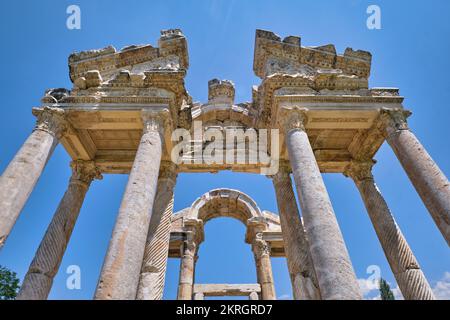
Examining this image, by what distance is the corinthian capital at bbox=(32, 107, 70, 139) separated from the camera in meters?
9.39

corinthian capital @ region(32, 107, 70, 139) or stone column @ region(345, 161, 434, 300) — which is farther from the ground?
corinthian capital @ region(32, 107, 70, 139)

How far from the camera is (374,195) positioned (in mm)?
11500

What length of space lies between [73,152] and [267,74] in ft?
28.7

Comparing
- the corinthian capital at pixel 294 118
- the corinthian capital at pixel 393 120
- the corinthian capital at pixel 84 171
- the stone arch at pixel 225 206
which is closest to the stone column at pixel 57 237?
the corinthian capital at pixel 84 171

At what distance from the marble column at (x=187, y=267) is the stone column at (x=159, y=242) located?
651 cm

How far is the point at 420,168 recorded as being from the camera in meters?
8.51

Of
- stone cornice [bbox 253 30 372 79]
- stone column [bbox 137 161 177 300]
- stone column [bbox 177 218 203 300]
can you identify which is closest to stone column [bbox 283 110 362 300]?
stone cornice [bbox 253 30 372 79]

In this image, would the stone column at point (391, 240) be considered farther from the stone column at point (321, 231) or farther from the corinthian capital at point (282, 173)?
the stone column at point (321, 231)

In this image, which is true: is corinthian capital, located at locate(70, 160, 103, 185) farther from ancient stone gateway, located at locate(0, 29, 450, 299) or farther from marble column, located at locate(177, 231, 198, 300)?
marble column, located at locate(177, 231, 198, 300)

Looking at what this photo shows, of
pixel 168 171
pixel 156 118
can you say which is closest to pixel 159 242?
pixel 168 171

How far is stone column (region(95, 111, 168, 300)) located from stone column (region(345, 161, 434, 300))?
8.24 m

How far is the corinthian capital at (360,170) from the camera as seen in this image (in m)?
12.3
